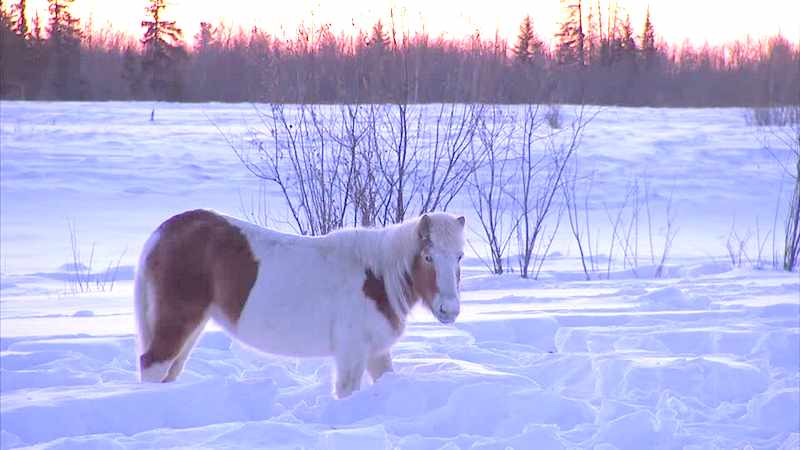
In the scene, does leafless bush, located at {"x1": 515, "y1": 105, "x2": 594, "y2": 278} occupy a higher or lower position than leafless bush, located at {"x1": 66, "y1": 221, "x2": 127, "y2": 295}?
higher

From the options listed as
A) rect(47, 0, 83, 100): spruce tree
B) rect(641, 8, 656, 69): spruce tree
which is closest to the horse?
rect(47, 0, 83, 100): spruce tree

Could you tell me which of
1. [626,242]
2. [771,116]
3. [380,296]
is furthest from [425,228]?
[771,116]

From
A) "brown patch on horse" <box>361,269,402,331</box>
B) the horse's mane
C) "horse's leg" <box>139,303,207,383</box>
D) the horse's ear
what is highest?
the horse's ear

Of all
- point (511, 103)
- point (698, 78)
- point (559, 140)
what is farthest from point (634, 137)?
point (698, 78)

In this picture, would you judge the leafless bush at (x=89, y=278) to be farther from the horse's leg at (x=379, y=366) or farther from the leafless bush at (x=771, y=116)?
the leafless bush at (x=771, y=116)

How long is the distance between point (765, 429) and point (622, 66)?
109 ft

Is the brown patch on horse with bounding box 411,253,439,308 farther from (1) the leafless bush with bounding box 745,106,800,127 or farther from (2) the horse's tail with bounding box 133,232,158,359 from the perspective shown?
(1) the leafless bush with bounding box 745,106,800,127

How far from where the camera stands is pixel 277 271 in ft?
16.1

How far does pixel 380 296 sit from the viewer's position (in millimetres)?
4832

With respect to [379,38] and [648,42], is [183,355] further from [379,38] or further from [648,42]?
[648,42]

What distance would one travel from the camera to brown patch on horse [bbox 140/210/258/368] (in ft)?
15.9

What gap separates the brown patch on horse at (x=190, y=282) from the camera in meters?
4.86

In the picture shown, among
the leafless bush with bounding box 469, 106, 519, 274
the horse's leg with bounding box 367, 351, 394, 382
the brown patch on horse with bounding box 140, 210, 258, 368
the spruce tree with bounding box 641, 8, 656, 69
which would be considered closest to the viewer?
the brown patch on horse with bounding box 140, 210, 258, 368

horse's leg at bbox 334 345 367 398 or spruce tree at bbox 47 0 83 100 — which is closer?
horse's leg at bbox 334 345 367 398
